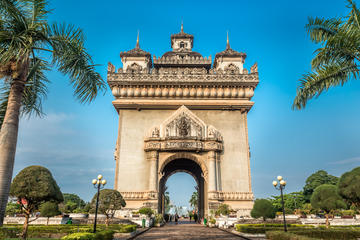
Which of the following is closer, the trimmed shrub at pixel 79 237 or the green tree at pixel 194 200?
the trimmed shrub at pixel 79 237

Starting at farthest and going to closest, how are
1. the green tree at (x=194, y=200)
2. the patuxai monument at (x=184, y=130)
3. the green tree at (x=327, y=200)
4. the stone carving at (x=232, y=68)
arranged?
the green tree at (x=194, y=200), the stone carving at (x=232, y=68), the patuxai monument at (x=184, y=130), the green tree at (x=327, y=200)

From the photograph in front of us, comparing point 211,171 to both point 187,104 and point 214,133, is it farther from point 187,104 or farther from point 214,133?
point 187,104

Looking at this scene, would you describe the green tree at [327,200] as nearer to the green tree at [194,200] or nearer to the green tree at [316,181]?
the green tree at [316,181]

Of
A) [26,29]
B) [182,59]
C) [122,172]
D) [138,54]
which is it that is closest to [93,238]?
[26,29]

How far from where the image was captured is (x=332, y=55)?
11289 millimetres

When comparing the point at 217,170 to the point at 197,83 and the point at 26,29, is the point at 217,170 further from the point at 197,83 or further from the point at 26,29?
the point at 26,29

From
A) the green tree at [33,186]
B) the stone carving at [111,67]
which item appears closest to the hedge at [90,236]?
the green tree at [33,186]

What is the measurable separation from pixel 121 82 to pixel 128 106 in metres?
2.46

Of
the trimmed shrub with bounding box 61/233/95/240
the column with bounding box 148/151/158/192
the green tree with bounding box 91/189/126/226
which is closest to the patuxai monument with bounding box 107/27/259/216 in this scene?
the column with bounding box 148/151/158/192

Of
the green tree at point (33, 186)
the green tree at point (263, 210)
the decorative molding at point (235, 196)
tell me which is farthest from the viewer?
the decorative molding at point (235, 196)

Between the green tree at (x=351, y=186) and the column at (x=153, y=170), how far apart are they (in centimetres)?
1448

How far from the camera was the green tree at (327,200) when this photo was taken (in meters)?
21.0

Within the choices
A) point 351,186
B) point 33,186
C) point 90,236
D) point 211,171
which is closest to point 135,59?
point 211,171

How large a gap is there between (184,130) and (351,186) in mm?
14634
